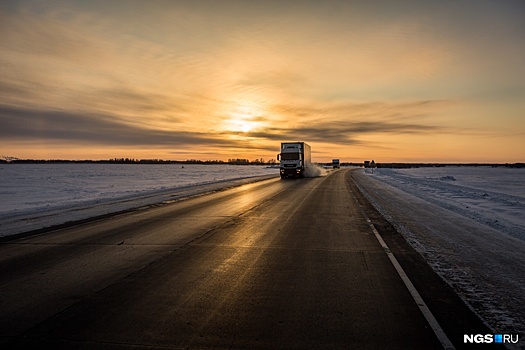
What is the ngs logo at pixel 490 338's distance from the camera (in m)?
3.64

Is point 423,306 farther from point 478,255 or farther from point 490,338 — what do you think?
point 478,255

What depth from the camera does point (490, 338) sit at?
12.1 ft

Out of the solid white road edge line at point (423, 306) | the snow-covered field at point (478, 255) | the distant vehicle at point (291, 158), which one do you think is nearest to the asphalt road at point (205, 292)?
the solid white road edge line at point (423, 306)

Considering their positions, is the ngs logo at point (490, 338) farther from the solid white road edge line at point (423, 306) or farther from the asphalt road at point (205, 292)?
the asphalt road at point (205, 292)

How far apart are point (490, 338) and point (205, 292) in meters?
3.45

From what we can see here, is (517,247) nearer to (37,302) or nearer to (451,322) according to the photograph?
(451,322)

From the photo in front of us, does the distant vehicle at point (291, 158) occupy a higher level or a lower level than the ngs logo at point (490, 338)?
higher

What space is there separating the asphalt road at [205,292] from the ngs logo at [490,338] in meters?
0.38

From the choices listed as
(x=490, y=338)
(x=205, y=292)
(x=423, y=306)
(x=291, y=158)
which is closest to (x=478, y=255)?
(x=423, y=306)

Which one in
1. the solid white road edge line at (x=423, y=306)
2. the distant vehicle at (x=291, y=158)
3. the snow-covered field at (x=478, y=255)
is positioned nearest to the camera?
the solid white road edge line at (x=423, y=306)

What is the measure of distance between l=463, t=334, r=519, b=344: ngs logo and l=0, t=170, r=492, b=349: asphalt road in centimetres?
38

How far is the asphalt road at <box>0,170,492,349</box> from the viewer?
3.68m

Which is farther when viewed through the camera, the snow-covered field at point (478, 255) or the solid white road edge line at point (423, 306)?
the snow-covered field at point (478, 255)

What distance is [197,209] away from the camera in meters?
14.2
